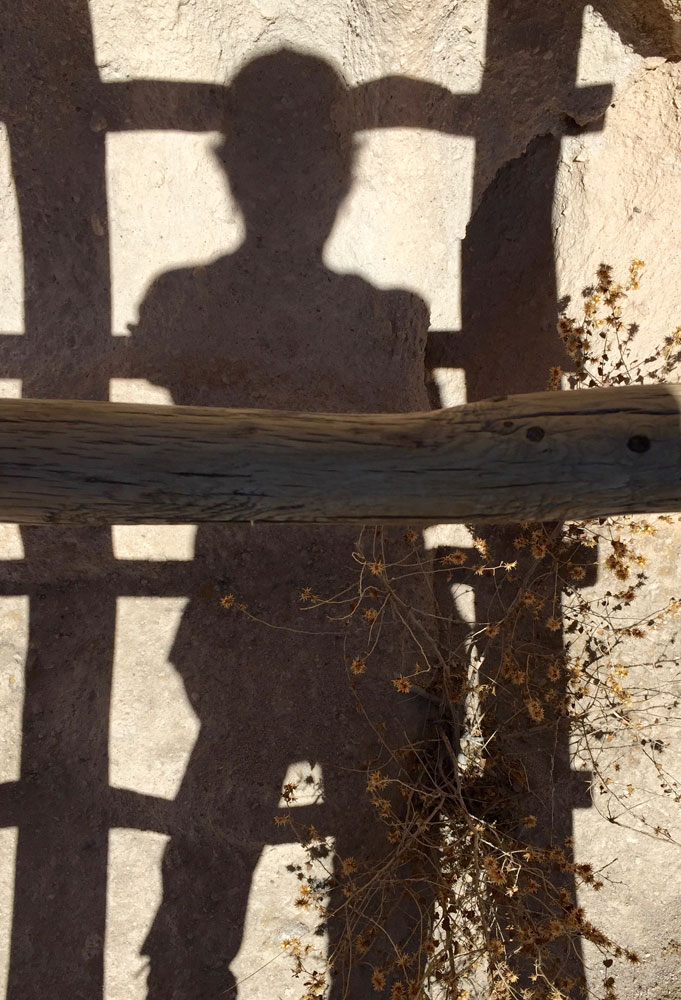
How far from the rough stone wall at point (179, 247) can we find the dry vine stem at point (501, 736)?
26 cm

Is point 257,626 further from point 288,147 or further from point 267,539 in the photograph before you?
point 288,147

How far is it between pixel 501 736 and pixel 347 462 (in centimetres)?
172

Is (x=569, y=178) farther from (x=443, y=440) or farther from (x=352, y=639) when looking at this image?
(x=352, y=639)

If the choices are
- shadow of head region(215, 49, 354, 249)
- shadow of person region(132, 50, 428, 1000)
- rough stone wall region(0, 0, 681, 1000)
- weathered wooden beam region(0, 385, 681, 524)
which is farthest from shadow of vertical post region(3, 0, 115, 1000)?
weathered wooden beam region(0, 385, 681, 524)

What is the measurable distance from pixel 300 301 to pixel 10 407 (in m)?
1.51

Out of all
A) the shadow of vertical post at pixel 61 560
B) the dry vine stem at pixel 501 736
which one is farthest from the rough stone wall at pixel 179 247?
the dry vine stem at pixel 501 736

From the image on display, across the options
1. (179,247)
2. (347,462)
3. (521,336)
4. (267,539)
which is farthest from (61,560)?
(521,336)

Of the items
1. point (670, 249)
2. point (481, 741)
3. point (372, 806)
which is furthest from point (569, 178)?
point (372, 806)

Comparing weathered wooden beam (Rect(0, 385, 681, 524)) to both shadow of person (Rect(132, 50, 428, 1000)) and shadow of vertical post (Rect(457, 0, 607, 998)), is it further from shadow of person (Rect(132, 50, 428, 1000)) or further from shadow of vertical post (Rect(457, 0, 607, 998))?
shadow of person (Rect(132, 50, 428, 1000))

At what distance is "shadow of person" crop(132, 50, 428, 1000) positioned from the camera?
2951 mm

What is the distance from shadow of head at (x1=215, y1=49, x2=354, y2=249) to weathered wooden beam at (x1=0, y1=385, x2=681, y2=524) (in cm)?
145

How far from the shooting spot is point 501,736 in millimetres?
3000

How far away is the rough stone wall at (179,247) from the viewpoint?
2822 millimetres

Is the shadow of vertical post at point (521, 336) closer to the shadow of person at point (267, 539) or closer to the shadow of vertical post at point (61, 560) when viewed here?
the shadow of person at point (267, 539)
